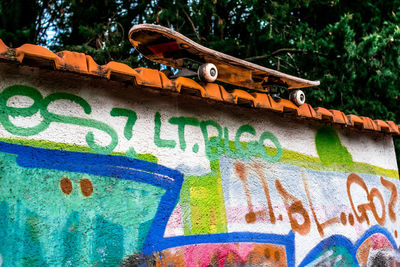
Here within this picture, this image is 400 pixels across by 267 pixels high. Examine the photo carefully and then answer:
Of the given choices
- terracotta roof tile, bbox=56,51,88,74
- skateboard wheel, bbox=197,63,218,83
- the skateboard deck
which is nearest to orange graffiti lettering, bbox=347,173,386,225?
the skateboard deck

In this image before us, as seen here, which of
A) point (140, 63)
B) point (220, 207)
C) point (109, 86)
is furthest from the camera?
point (140, 63)

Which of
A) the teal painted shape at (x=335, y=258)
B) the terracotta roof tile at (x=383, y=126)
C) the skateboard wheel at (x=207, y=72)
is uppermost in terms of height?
the terracotta roof tile at (x=383, y=126)

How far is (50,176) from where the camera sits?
8.64 ft

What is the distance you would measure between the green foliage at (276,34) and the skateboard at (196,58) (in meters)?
3.55

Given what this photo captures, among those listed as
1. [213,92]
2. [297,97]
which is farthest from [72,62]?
[297,97]

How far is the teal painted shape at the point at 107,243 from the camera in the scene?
273cm

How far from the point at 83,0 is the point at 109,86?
5.58 m

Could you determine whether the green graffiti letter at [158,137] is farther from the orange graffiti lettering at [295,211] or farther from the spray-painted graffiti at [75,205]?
the orange graffiti lettering at [295,211]

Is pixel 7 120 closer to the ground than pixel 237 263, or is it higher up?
higher up

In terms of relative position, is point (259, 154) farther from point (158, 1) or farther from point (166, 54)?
point (158, 1)

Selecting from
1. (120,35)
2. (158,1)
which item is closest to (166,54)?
(120,35)

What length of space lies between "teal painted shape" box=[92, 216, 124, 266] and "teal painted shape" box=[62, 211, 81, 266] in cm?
12

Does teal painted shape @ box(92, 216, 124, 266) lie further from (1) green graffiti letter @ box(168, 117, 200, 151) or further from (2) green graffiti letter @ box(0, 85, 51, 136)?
(1) green graffiti letter @ box(168, 117, 200, 151)

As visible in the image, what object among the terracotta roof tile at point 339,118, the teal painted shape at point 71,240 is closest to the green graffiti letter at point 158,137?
the teal painted shape at point 71,240
